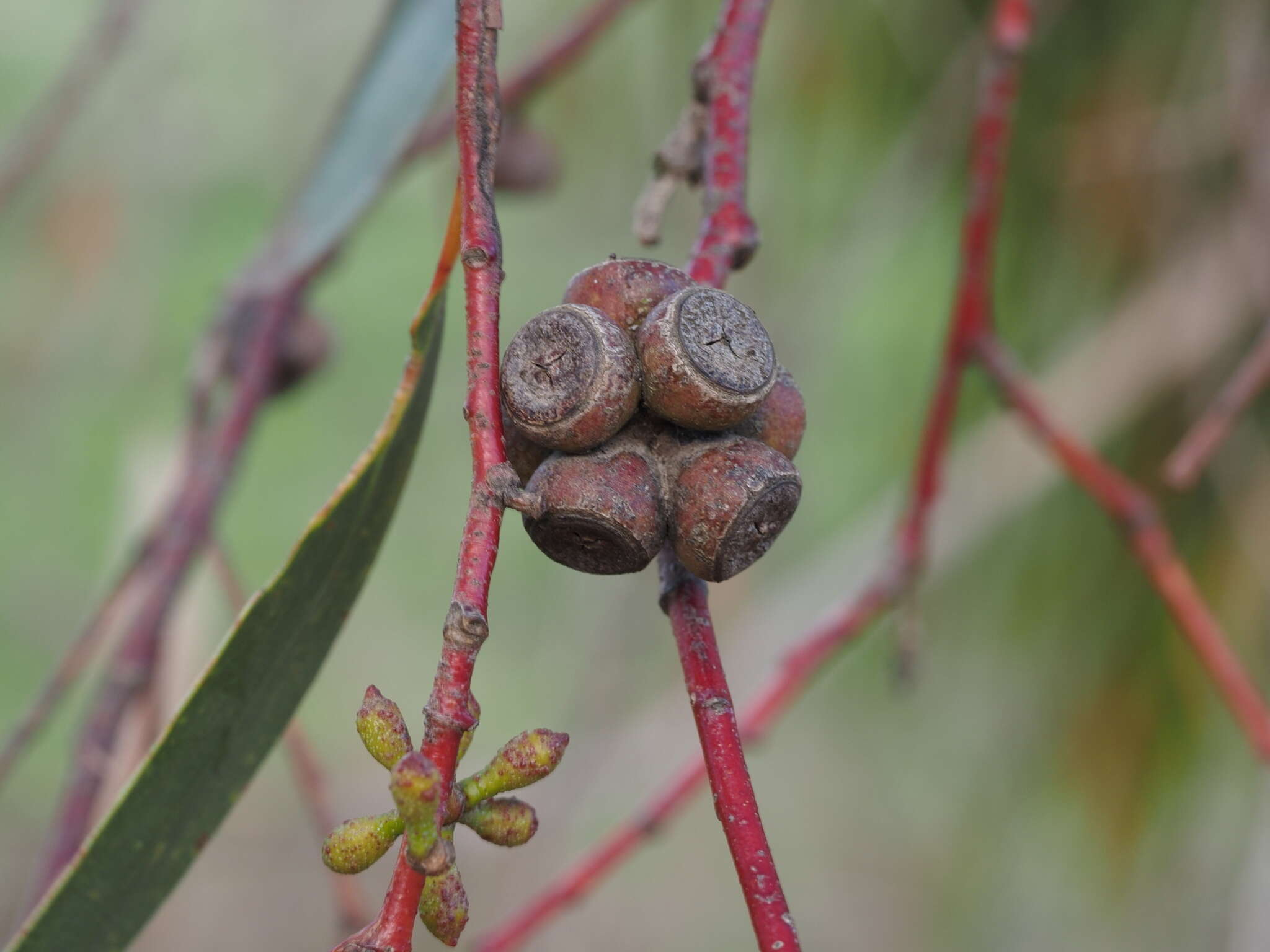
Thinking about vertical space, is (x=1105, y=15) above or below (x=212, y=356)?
above

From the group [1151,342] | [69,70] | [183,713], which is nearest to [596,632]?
[1151,342]

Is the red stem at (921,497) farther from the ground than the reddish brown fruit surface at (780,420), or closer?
farther from the ground

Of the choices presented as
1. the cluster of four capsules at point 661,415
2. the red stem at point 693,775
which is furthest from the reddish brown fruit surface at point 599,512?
the red stem at point 693,775

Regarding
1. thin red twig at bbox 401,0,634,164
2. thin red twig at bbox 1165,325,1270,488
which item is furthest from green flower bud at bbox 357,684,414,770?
thin red twig at bbox 401,0,634,164

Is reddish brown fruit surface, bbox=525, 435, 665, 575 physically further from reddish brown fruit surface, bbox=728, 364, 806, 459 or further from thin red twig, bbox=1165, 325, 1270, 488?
thin red twig, bbox=1165, 325, 1270, 488

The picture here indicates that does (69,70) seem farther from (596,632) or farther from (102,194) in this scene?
(102,194)

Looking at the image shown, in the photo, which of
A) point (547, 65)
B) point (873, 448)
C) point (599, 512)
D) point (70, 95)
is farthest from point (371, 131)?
point (873, 448)

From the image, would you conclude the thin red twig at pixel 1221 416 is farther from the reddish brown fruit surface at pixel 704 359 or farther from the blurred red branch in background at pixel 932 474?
the reddish brown fruit surface at pixel 704 359

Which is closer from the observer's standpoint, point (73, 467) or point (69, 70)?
point (69, 70)
